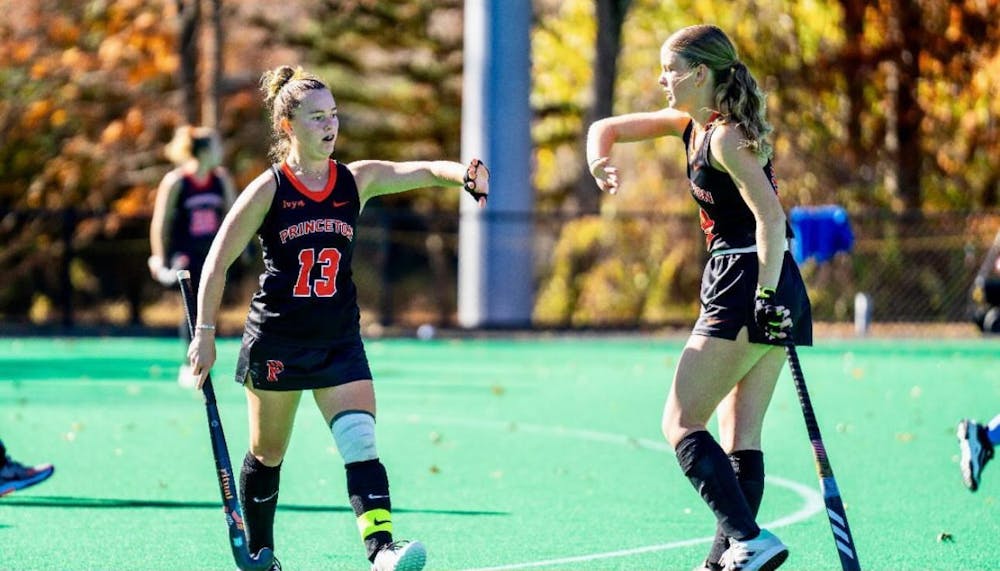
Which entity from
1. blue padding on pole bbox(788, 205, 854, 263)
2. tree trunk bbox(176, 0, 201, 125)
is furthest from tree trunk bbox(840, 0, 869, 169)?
tree trunk bbox(176, 0, 201, 125)

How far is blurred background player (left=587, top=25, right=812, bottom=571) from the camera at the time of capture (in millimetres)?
5930

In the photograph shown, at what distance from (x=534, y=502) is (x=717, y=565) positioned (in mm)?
2551

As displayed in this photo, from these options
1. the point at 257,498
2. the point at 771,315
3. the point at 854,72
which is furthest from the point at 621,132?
the point at 854,72

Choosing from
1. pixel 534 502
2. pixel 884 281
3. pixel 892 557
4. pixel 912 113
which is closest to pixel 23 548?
pixel 534 502

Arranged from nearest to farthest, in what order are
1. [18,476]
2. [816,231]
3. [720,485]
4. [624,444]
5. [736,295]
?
1. [720,485]
2. [736,295]
3. [18,476]
4. [624,444]
5. [816,231]

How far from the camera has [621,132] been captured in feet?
21.5

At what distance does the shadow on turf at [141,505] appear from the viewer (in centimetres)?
853

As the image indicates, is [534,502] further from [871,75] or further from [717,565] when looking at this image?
[871,75]

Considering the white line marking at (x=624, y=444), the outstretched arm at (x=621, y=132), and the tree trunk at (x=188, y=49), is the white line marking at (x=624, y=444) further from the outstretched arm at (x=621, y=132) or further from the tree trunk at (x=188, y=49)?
the tree trunk at (x=188, y=49)

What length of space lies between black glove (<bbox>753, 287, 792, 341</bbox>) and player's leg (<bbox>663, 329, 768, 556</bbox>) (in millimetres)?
165

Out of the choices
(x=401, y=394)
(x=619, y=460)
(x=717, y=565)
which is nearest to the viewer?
(x=717, y=565)

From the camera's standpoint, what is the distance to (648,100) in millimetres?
31781

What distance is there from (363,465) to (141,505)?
2.81m

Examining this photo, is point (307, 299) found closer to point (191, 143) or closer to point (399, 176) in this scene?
point (399, 176)
